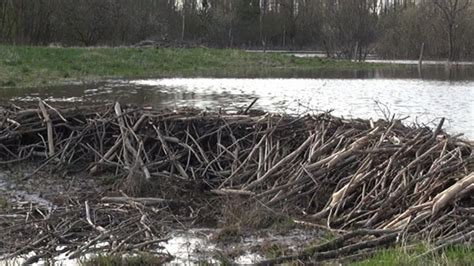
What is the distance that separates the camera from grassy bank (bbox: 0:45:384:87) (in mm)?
24938

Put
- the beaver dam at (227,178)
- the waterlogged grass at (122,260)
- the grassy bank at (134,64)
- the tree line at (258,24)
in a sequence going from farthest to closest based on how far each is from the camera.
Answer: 1. the tree line at (258,24)
2. the grassy bank at (134,64)
3. the beaver dam at (227,178)
4. the waterlogged grass at (122,260)

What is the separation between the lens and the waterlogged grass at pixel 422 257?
14.3 feet

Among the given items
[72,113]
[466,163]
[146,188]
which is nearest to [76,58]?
[72,113]

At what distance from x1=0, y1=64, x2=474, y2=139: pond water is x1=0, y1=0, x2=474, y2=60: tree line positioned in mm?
17818

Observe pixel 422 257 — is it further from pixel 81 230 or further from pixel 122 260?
pixel 81 230

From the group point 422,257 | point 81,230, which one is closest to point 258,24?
point 81,230

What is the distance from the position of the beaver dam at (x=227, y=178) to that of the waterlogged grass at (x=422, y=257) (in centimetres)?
10

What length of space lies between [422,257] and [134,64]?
2840cm

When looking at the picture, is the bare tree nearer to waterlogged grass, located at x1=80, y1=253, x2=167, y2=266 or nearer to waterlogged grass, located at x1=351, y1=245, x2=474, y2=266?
waterlogged grass, located at x1=351, y1=245, x2=474, y2=266

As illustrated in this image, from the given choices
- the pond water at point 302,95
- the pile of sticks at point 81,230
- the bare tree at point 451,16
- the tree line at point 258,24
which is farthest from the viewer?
the bare tree at point 451,16

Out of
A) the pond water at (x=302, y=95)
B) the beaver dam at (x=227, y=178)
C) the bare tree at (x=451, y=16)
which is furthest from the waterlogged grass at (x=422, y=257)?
the bare tree at (x=451, y=16)

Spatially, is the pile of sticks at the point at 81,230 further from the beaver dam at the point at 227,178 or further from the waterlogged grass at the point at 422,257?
the waterlogged grass at the point at 422,257

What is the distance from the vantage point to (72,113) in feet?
30.7

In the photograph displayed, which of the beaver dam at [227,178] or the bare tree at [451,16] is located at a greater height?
the bare tree at [451,16]
